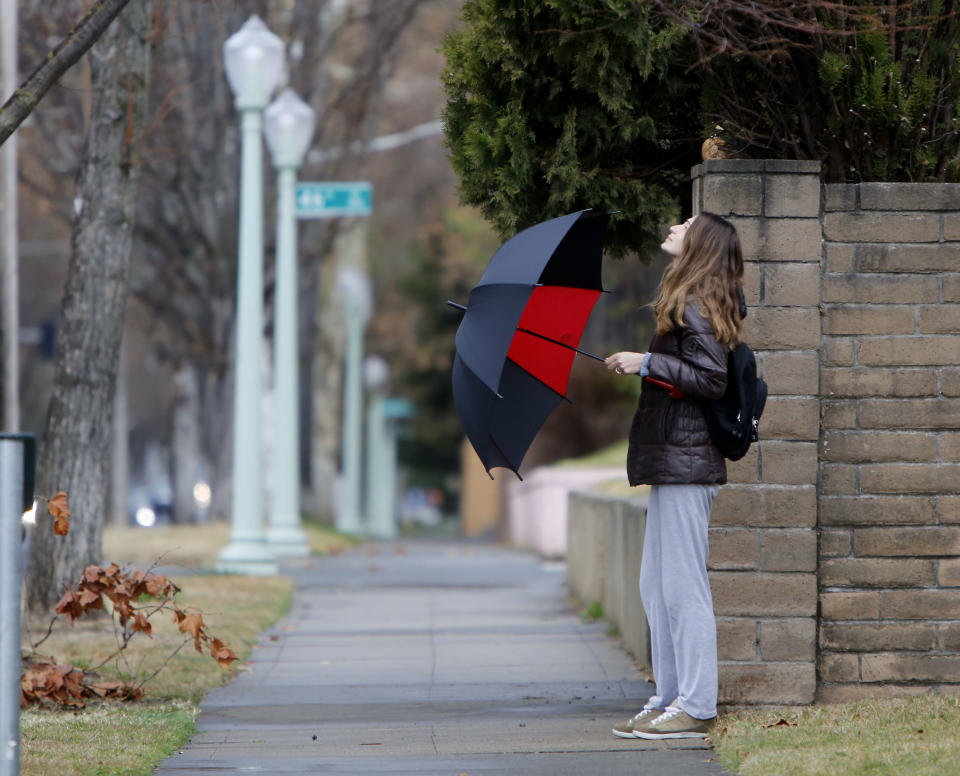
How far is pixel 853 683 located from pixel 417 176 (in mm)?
29588

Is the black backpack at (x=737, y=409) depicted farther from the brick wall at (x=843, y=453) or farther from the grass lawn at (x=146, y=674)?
the grass lawn at (x=146, y=674)

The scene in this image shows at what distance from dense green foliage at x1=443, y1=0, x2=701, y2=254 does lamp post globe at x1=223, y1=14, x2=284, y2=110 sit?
6.76 m

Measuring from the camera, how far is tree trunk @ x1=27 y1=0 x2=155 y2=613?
362 inches

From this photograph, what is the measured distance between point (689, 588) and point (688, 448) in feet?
1.76

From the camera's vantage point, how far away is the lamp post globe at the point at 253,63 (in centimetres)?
1352

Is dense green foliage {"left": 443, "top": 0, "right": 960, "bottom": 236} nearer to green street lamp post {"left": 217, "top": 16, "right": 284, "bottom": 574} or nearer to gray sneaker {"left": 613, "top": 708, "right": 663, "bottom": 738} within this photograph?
gray sneaker {"left": 613, "top": 708, "right": 663, "bottom": 738}

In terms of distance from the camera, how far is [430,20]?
27.0 meters

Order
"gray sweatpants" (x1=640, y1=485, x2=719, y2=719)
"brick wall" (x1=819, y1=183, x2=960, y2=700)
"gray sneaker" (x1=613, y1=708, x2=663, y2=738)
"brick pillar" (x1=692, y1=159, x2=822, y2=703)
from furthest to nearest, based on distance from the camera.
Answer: "brick wall" (x1=819, y1=183, x2=960, y2=700) < "brick pillar" (x1=692, y1=159, x2=822, y2=703) < "gray sneaker" (x1=613, y1=708, x2=663, y2=738) < "gray sweatpants" (x1=640, y1=485, x2=719, y2=719)

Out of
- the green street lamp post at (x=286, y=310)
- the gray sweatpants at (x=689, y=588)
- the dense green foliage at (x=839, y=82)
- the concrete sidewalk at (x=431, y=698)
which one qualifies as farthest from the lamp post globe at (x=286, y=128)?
the gray sweatpants at (x=689, y=588)

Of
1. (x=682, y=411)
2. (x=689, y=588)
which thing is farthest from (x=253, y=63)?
(x=689, y=588)

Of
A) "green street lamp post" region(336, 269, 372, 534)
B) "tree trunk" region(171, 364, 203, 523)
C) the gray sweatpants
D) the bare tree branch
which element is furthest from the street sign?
"tree trunk" region(171, 364, 203, 523)

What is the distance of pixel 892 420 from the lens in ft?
21.1

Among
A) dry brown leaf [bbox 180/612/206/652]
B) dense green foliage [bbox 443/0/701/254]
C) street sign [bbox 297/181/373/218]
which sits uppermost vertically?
street sign [bbox 297/181/373/218]

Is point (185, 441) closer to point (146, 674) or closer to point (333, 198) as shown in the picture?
point (333, 198)
